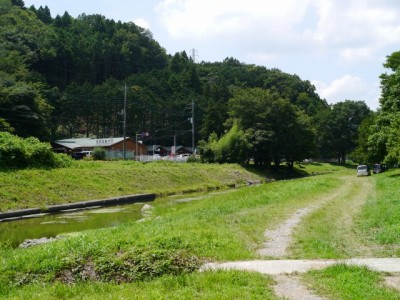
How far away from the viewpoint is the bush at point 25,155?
95.6 feet

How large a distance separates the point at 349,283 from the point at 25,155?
2772cm

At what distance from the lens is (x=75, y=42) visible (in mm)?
106188

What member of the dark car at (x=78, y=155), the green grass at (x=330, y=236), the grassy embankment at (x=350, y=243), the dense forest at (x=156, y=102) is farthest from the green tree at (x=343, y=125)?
the green grass at (x=330, y=236)

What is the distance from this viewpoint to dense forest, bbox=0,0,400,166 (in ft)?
194

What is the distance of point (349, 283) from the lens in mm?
6633

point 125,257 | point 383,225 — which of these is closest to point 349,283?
point 125,257

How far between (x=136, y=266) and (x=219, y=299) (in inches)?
90.3

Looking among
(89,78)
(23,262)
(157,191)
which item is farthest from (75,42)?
(23,262)

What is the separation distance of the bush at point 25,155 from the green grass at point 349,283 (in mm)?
25779

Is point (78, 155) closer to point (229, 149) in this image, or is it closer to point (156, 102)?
point (229, 149)

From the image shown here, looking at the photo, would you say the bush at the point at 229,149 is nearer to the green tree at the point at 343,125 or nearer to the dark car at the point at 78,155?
the dark car at the point at 78,155

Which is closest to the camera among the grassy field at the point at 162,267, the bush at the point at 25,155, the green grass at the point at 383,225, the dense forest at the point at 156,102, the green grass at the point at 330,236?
the grassy field at the point at 162,267

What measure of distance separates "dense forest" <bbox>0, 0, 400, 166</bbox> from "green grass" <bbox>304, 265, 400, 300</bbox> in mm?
29303

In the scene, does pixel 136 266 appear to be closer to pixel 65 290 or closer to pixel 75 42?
pixel 65 290
